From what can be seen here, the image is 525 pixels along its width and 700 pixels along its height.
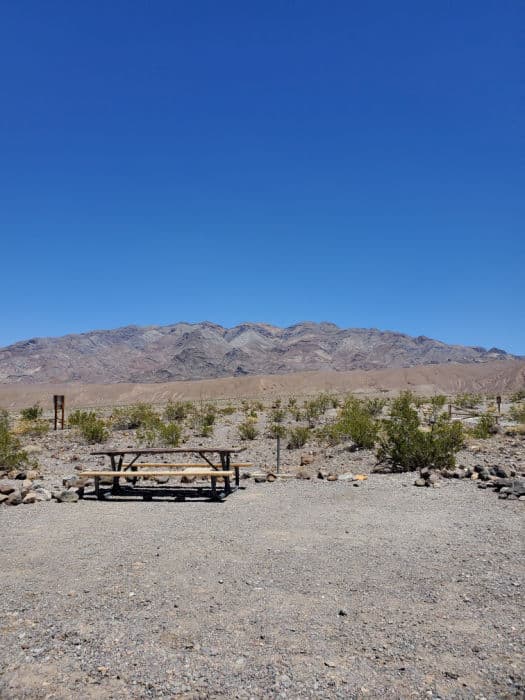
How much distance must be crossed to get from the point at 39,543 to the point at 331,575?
428cm

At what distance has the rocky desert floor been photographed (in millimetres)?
4328

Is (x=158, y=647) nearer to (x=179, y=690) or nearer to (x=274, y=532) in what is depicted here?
(x=179, y=690)

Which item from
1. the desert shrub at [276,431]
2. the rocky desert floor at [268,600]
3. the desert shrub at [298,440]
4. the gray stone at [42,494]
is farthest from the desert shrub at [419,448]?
the gray stone at [42,494]

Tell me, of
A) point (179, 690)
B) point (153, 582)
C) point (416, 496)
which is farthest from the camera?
point (416, 496)

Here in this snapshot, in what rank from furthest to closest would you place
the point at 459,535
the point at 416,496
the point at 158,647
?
the point at 416,496 < the point at 459,535 < the point at 158,647

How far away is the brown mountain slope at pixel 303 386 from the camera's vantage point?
9675cm

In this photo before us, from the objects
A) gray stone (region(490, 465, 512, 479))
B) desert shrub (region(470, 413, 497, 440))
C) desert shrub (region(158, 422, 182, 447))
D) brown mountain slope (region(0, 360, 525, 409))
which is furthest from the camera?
brown mountain slope (region(0, 360, 525, 409))

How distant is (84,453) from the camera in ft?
61.0

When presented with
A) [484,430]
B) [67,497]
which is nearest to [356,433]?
[484,430]

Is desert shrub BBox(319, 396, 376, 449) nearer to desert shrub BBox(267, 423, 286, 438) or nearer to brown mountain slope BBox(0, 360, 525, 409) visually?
desert shrub BBox(267, 423, 286, 438)

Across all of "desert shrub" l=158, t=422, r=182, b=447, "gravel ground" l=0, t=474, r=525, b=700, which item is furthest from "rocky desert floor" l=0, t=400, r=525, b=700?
"desert shrub" l=158, t=422, r=182, b=447

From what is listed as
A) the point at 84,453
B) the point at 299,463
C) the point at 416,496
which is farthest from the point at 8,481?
the point at 416,496

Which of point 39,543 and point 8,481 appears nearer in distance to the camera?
point 39,543

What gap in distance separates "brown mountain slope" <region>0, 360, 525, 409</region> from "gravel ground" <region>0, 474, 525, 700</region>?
8637 cm
